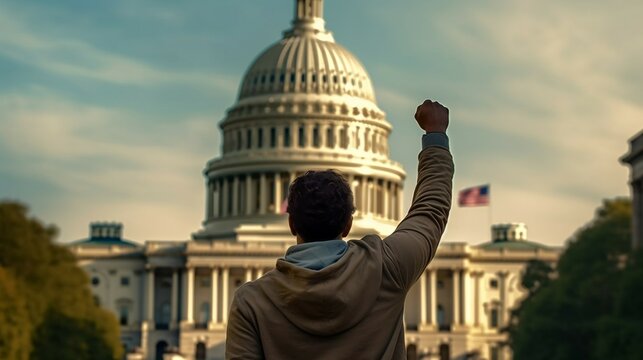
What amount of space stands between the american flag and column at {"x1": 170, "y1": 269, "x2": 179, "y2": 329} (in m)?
30.0

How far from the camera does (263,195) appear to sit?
192000mm

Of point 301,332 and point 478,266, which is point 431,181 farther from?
point 478,266

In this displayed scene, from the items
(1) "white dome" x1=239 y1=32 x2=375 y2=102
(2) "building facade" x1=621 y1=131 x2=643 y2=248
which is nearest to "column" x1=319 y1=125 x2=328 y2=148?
(1) "white dome" x1=239 y1=32 x2=375 y2=102

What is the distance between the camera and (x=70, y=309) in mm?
→ 118312

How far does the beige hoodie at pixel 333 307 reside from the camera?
A: 8578 mm

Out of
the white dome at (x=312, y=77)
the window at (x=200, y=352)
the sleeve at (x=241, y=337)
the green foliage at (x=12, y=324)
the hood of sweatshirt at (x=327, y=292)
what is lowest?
the sleeve at (x=241, y=337)

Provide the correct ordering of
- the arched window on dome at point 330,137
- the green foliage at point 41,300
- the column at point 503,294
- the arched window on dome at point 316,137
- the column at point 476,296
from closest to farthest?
the green foliage at point 41,300, the column at point 476,296, the column at point 503,294, the arched window on dome at point 316,137, the arched window on dome at point 330,137

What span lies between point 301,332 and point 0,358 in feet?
287

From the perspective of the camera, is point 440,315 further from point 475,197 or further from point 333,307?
point 333,307

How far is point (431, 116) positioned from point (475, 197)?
15748 cm

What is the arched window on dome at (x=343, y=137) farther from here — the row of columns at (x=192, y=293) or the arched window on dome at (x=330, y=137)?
the row of columns at (x=192, y=293)

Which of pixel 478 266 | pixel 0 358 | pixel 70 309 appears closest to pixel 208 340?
pixel 478 266

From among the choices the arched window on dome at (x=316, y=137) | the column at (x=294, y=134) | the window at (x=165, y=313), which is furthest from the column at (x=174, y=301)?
the arched window on dome at (x=316, y=137)

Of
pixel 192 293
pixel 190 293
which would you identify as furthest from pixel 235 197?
pixel 190 293
